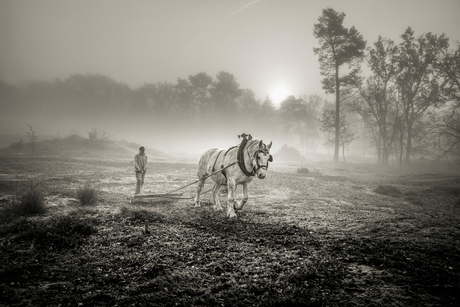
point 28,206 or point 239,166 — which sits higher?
point 239,166

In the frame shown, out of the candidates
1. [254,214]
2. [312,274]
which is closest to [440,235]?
[312,274]

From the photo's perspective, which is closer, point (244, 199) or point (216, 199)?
point (244, 199)

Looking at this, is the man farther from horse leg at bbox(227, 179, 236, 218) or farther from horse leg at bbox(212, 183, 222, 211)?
horse leg at bbox(227, 179, 236, 218)

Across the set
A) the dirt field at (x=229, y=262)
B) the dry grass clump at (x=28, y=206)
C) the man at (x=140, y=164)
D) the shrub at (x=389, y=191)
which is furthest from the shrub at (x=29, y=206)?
the shrub at (x=389, y=191)

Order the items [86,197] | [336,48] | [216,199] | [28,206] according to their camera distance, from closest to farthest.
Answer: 1. [28,206]
2. [216,199]
3. [86,197]
4. [336,48]

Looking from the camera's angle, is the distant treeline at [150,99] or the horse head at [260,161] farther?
the distant treeline at [150,99]

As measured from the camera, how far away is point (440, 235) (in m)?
4.45

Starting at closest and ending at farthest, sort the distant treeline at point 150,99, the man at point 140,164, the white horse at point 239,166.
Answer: the white horse at point 239,166
the man at point 140,164
the distant treeline at point 150,99

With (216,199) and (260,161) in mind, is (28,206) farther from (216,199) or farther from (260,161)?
(260,161)

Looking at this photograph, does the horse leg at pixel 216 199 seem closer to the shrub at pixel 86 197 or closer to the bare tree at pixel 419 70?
the shrub at pixel 86 197

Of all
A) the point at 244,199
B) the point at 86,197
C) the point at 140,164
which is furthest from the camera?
the point at 140,164

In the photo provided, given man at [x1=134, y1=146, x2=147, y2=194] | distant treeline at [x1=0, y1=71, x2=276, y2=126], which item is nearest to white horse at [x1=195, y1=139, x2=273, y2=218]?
man at [x1=134, y1=146, x2=147, y2=194]

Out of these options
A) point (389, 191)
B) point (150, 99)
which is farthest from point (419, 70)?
point (150, 99)

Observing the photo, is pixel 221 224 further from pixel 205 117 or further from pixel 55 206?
pixel 205 117
